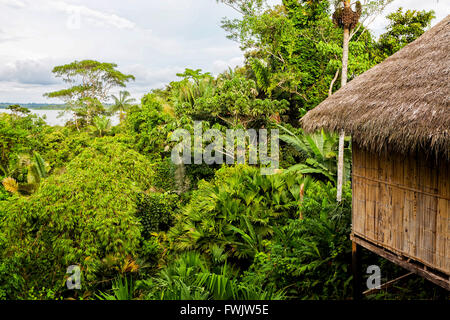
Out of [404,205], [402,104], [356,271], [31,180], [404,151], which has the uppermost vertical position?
[402,104]

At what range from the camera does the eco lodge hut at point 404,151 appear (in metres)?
3.92

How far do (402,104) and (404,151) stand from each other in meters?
0.64

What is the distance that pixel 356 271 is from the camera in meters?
5.69

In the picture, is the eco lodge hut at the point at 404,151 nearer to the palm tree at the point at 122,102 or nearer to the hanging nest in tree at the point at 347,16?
the hanging nest in tree at the point at 347,16

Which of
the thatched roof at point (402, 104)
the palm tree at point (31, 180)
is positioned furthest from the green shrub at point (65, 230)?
Result: the thatched roof at point (402, 104)

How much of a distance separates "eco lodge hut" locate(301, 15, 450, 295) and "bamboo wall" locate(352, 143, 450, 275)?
0.04ft

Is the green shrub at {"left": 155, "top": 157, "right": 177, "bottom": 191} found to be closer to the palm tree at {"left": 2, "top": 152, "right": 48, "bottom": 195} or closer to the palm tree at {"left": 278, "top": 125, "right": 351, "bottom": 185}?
the palm tree at {"left": 2, "top": 152, "right": 48, "bottom": 195}

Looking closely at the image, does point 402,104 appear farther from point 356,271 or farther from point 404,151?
point 356,271

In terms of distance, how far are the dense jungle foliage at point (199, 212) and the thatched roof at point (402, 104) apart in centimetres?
245

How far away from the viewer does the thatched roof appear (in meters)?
3.79

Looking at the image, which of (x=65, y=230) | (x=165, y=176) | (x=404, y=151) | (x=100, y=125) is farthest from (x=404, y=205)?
(x=100, y=125)

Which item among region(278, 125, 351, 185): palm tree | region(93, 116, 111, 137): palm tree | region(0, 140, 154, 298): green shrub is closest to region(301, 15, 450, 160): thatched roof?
region(0, 140, 154, 298): green shrub

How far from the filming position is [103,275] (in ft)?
24.7

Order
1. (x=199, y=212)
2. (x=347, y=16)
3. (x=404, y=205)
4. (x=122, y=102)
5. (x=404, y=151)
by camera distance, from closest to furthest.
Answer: (x=404, y=151) < (x=404, y=205) < (x=199, y=212) < (x=347, y=16) < (x=122, y=102)
